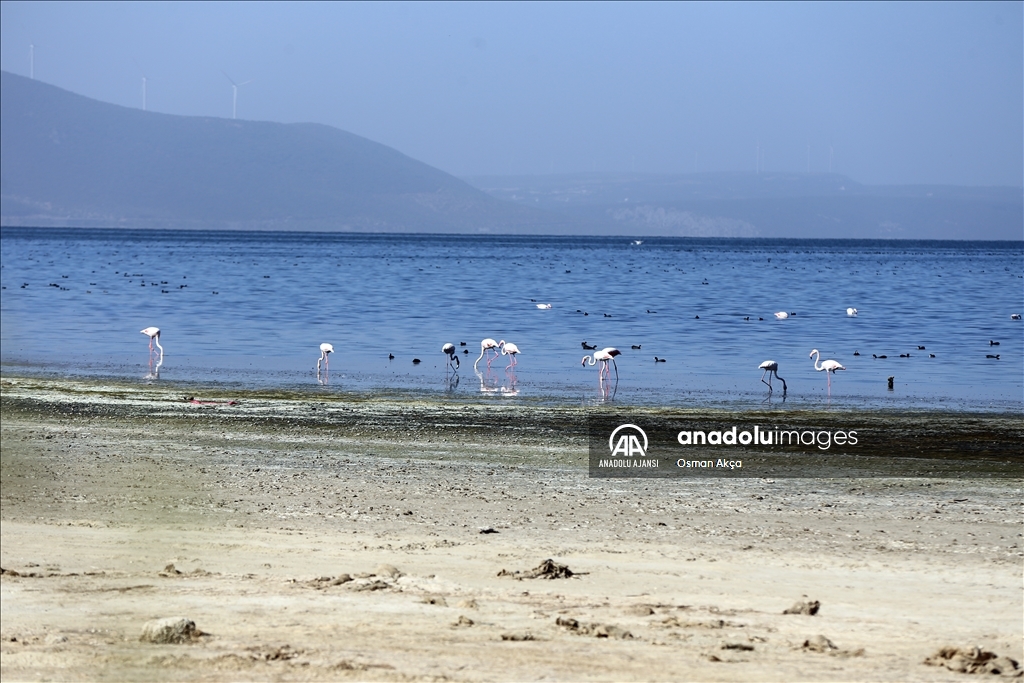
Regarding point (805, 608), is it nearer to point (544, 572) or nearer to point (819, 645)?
point (819, 645)

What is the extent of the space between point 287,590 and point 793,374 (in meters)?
18.4

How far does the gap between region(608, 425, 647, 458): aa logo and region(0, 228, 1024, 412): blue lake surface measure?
3.11 m

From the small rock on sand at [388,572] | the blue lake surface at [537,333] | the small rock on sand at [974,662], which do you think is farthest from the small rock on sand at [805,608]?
the blue lake surface at [537,333]

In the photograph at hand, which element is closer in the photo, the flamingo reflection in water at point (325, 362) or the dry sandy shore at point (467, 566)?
the dry sandy shore at point (467, 566)

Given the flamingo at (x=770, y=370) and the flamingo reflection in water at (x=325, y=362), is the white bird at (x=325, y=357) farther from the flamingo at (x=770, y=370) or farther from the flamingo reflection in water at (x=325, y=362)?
the flamingo at (x=770, y=370)

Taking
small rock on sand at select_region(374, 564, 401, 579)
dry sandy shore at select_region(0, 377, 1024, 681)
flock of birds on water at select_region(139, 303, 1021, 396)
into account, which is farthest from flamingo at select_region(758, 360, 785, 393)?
small rock on sand at select_region(374, 564, 401, 579)

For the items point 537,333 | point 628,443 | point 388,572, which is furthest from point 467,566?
point 537,333

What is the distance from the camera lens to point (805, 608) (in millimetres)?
7371

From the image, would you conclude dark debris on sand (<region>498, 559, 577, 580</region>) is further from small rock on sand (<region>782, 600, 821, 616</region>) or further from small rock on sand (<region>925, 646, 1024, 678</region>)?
small rock on sand (<region>925, 646, 1024, 678</region>)

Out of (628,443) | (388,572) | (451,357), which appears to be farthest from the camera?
(451,357)

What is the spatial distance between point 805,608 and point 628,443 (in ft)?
23.9

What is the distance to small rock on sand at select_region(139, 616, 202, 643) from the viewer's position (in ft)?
15.3

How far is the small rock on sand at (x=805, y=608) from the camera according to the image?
7320mm

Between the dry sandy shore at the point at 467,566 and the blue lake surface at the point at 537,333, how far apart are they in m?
1.18
